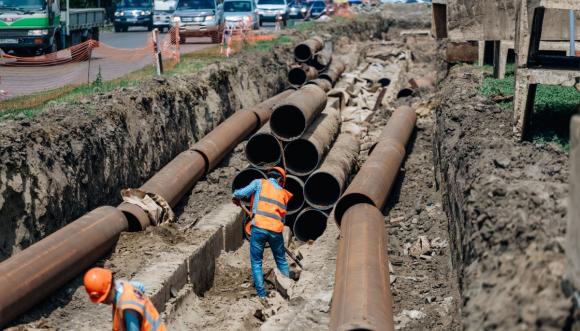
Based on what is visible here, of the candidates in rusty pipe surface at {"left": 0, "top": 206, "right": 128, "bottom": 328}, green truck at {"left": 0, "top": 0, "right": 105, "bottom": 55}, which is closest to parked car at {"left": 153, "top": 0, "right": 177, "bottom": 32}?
green truck at {"left": 0, "top": 0, "right": 105, "bottom": 55}

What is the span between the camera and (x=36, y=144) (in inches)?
413

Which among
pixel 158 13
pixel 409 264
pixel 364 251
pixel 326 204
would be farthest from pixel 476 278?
pixel 158 13

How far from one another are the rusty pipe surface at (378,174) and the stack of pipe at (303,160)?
26.4 inches

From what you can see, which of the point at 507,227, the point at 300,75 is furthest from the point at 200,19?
the point at 507,227

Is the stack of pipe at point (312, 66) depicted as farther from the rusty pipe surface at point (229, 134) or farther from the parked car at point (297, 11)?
the parked car at point (297, 11)

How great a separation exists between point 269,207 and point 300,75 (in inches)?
471

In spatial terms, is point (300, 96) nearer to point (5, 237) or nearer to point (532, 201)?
point (5, 237)

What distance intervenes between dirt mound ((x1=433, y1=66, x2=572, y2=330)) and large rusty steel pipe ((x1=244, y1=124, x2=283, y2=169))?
4032 mm

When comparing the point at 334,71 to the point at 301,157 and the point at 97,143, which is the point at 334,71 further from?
the point at 97,143

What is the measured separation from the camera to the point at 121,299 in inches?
241

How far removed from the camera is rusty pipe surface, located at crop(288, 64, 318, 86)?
22.1 meters

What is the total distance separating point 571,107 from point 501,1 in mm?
2866

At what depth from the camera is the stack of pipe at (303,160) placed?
1345cm

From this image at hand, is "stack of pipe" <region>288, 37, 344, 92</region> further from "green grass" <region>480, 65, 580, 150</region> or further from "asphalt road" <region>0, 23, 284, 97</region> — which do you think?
"green grass" <region>480, 65, 580, 150</region>
